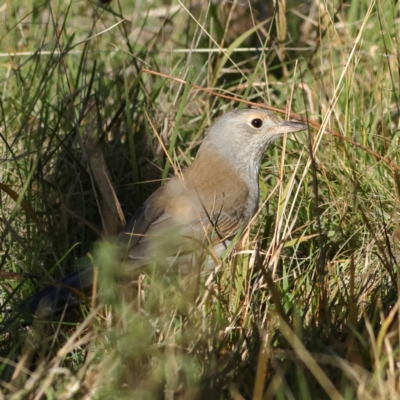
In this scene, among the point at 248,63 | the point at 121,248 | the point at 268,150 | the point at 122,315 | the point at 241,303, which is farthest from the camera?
Answer: the point at 248,63

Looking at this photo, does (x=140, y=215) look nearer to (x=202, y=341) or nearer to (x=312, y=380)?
(x=202, y=341)

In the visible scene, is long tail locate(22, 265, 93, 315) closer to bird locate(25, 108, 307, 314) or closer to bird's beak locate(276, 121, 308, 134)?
bird locate(25, 108, 307, 314)

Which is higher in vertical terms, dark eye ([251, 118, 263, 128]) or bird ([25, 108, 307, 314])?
dark eye ([251, 118, 263, 128])

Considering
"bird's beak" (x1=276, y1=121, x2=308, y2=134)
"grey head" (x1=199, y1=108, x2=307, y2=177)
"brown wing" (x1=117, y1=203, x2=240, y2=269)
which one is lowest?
"brown wing" (x1=117, y1=203, x2=240, y2=269)

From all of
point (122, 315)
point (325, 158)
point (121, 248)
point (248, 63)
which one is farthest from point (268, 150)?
point (122, 315)

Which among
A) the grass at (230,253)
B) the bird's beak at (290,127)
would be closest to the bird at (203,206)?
the bird's beak at (290,127)

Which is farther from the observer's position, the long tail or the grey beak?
the grey beak

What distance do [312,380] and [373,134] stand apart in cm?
208

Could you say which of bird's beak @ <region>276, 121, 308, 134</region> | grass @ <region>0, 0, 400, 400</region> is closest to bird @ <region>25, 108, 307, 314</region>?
bird's beak @ <region>276, 121, 308, 134</region>

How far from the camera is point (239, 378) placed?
10.1 ft

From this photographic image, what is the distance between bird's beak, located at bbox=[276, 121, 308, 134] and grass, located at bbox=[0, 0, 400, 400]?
137 mm

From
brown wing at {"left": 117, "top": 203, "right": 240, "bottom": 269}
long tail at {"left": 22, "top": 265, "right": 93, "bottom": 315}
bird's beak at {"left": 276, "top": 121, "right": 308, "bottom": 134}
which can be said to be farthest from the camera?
bird's beak at {"left": 276, "top": 121, "right": 308, "bottom": 134}

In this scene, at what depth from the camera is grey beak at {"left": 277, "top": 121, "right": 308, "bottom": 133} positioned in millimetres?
4844

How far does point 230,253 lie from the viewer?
4176 millimetres
